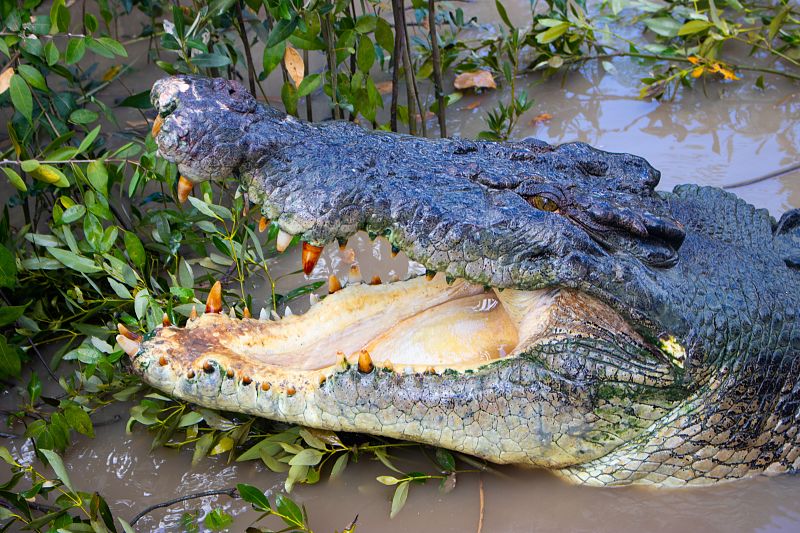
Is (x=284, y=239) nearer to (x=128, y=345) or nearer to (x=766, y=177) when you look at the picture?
(x=128, y=345)

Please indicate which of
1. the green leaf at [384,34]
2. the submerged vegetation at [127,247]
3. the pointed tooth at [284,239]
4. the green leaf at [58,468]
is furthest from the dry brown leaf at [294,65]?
the green leaf at [58,468]

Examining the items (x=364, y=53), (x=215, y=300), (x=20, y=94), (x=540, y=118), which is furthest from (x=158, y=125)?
(x=540, y=118)

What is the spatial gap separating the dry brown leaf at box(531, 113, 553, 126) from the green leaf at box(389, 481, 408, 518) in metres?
2.71

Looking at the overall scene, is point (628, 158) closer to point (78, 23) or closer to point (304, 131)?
point (304, 131)

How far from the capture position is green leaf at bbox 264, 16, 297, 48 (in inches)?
121

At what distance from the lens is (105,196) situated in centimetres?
306

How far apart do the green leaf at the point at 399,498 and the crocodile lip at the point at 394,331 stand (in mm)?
385

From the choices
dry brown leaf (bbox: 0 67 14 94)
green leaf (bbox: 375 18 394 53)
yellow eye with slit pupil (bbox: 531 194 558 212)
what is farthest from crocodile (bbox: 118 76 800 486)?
green leaf (bbox: 375 18 394 53)

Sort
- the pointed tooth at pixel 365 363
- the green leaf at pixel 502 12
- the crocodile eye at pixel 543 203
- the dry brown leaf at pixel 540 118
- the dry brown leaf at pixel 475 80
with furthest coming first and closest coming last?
the dry brown leaf at pixel 475 80
the dry brown leaf at pixel 540 118
the green leaf at pixel 502 12
the crocodile eye at pixel 543 203
the pointed tooth at pixel 365 363

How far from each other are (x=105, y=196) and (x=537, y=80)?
9.61ft

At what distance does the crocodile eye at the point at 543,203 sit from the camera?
2.48m

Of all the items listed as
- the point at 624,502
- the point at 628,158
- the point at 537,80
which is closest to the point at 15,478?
the point at 624,502

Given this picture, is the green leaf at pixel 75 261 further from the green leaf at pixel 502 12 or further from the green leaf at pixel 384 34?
the green leaf at pixel 502 12

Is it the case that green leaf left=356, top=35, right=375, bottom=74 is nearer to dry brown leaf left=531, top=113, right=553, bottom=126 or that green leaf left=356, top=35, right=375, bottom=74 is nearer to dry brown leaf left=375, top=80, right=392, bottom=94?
dry brown leaf left=375, top=80, right=392, bottom=94
